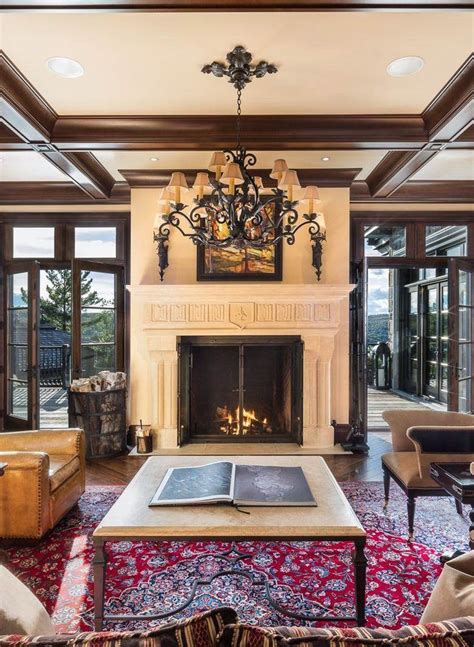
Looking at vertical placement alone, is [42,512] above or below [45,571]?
above

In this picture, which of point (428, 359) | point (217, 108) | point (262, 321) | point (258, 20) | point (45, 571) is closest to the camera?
point (258, 20)

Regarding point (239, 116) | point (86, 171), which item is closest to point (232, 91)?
point (239, 116)

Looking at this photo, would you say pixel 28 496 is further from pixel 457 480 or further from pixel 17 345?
pixel 17 345

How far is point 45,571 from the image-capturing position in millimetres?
2363

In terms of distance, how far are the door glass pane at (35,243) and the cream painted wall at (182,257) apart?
4.42ft

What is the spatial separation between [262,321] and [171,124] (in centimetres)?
218

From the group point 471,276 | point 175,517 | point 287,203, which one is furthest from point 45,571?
point 471,276

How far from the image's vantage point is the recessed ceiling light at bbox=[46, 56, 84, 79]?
99.0 inches

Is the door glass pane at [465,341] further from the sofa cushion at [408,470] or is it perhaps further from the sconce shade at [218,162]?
the sconce shade at [218,162]

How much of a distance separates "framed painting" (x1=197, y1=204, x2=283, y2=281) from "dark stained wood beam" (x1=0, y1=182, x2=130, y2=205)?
1256mm

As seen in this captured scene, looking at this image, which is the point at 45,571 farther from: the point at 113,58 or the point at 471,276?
the point at 471,276

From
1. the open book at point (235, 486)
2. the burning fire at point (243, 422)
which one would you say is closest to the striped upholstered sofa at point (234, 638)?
the open book at point (235, 486)

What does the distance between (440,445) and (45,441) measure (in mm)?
2802

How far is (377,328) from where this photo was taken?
10055 millimetres
